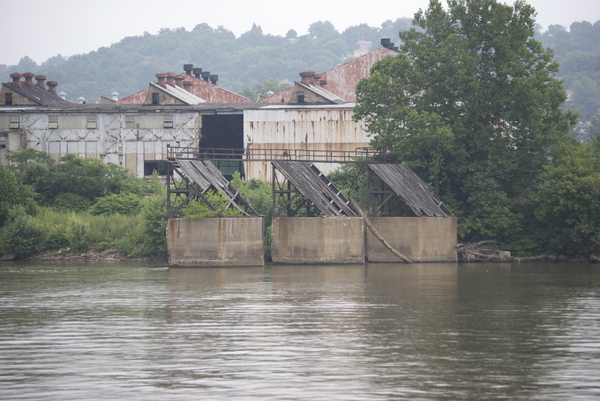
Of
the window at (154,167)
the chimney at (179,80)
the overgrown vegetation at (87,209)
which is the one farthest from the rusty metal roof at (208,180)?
the chimney at (179,80)

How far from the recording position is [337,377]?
19.8 metres

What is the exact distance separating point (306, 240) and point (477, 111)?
1437cm

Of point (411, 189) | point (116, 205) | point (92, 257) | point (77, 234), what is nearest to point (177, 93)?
point (116, 205)

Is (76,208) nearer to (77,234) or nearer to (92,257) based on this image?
(77,234)

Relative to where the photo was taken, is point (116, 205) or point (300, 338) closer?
point (300, 338)

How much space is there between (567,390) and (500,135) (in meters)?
39.7

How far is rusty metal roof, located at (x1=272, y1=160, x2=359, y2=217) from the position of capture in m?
52.0

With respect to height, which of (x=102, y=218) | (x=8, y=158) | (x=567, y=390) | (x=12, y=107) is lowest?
(x=567, y=390)

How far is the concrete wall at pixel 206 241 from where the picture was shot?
49031 mm

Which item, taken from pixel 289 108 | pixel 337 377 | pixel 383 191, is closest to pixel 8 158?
pixel 289 108

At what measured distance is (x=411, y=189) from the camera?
55562 mm

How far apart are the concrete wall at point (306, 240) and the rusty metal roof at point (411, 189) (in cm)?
533

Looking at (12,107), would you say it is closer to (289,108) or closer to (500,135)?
(289,108)

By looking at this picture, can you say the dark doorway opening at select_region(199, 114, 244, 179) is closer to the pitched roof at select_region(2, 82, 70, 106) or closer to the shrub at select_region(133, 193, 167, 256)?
the pitched roof at select_region(2, 82, 70, 106)
